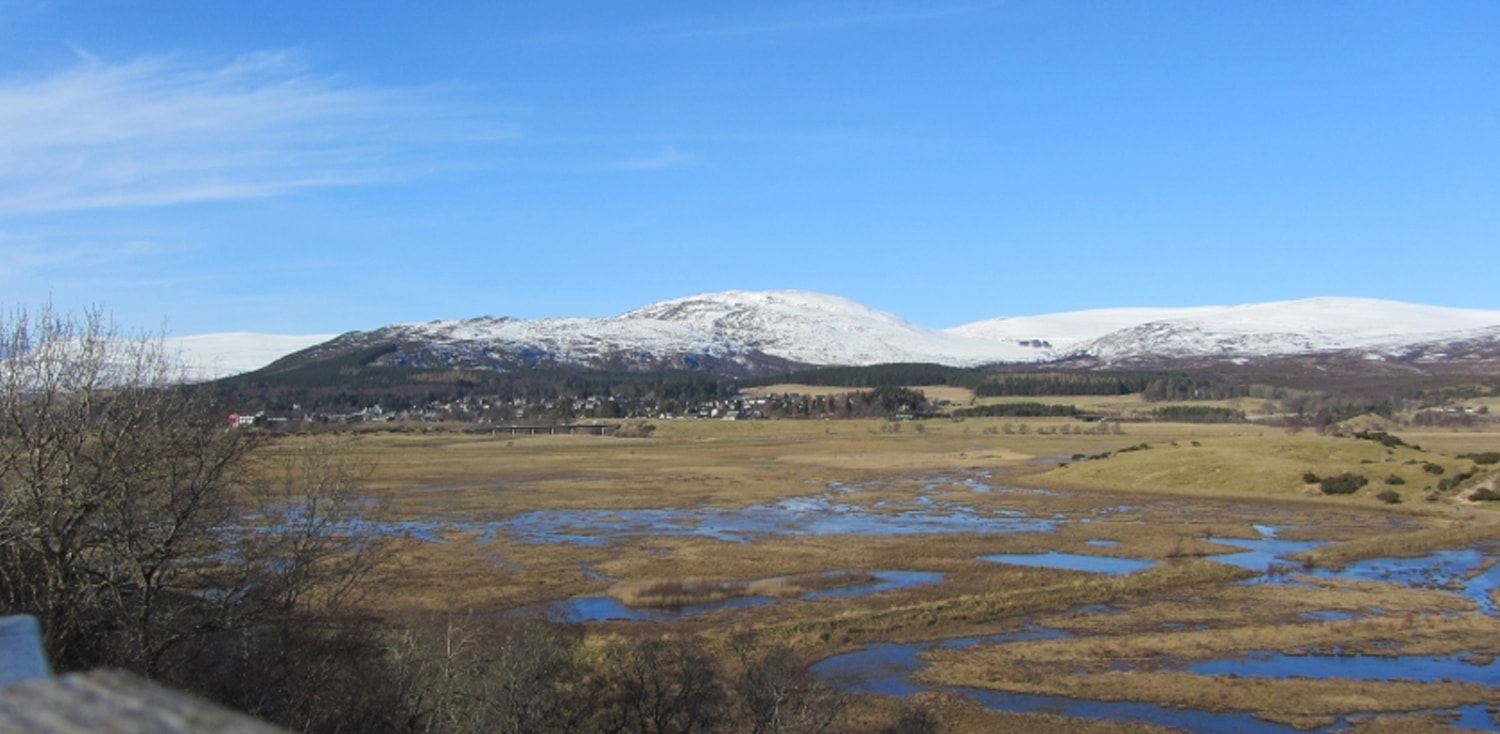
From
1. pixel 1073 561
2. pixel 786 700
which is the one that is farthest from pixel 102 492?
pixel 1073 561

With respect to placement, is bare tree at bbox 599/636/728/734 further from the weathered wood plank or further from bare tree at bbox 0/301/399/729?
the weathered wood plank

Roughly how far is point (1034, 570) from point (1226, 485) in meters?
43.7

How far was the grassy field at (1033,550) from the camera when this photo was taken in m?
31.0

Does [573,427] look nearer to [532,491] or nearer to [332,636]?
[532,491]

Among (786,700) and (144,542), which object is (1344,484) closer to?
(786,700)

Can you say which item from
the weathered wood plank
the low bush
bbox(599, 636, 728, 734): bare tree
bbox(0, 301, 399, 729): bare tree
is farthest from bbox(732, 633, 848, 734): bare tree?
the low bush

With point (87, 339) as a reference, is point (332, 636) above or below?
below

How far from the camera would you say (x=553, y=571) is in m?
47.3

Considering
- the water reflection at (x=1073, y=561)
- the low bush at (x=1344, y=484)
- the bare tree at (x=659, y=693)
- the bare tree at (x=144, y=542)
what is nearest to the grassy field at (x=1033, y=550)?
the low bush at (x=1344, y=484)

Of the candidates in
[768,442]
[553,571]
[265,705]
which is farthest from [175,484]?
[768,442]

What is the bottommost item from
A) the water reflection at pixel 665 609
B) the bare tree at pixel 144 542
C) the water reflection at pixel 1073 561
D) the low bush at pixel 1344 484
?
the water reflection at pixel 1073 561

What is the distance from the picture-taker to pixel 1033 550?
5359 centimetres

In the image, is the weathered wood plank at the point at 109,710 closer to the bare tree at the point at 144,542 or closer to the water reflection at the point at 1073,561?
the bare tree at the point at 144,542

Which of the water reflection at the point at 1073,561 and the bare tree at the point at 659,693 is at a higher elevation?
the bare tree at the point at 659,693
